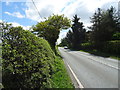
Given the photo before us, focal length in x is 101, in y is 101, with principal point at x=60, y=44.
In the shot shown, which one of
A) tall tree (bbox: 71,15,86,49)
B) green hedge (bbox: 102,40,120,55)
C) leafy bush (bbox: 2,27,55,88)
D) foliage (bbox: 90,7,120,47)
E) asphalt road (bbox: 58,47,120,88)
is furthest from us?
tall tree (bbox: 71,15,86,49)

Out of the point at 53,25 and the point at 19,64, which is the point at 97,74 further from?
the point at 53,25

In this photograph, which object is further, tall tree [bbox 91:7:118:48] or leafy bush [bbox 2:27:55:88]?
tall tree [bbox 91:7:118:48]

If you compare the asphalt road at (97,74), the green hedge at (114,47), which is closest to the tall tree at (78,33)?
the green hedge at (114,47)

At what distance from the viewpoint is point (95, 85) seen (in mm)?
4840

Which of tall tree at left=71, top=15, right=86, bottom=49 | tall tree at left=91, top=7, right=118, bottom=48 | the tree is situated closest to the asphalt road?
the tree

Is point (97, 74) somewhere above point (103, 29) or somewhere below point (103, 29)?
below

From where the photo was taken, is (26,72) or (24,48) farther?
(24,48)

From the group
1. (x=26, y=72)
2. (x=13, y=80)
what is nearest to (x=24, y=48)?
(x=26, y=72)

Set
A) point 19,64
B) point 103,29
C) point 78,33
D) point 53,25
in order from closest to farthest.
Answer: point 19,64 < point 53,25 < point 103,29 < point 78,33

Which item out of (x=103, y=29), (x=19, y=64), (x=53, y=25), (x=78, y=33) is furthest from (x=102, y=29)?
(x=19, y=64)

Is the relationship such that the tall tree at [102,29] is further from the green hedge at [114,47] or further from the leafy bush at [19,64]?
the leafy bush at [19,64]

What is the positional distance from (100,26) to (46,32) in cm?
1440

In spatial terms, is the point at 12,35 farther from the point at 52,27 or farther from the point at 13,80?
the point at 52,27

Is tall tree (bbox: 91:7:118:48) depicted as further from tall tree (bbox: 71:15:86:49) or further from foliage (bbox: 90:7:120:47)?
tall tree (bbox: 71:15:86:49)
